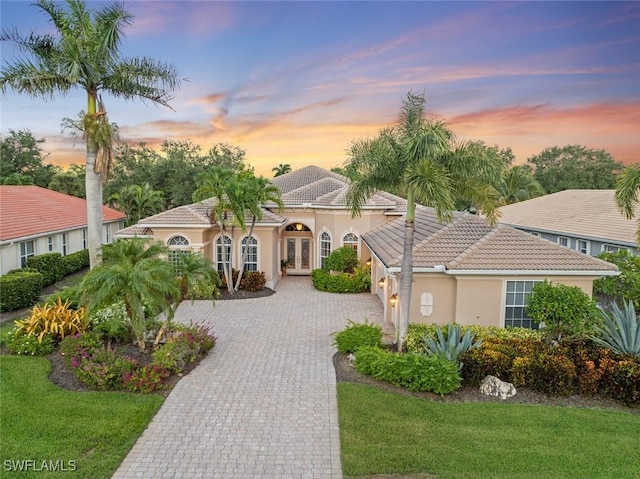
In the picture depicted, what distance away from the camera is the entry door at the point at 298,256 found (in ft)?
81.7

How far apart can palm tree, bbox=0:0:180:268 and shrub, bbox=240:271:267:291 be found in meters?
7.16

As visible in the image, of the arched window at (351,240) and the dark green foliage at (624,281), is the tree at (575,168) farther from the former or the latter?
the arched window at (351,240)

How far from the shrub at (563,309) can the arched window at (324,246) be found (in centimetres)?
1332

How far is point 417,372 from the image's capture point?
31.5ft

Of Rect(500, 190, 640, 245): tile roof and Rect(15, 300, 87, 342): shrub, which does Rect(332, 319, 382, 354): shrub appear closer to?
Rect(15, 300, 87, 342): shrub

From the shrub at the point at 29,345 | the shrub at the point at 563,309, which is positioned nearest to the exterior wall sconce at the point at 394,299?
the shrub at the point at 563,309

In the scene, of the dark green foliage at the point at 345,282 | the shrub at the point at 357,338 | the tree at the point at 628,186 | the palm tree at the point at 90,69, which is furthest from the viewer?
the dark green foliage at the point at 345,282

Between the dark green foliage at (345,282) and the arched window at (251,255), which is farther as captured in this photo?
the arched window at (251,255)

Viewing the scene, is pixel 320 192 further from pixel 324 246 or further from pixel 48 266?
pixel 48 266

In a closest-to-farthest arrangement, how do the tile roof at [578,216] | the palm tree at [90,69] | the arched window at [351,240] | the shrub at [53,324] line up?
1. the shrub at [53,324]
2. the palm tree at [90,69]
3. the tile roof at [578,216]
4. the arched window at [351,240]

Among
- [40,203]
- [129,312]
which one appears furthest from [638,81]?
[40,203]

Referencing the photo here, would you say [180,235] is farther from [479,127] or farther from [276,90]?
[479,127]

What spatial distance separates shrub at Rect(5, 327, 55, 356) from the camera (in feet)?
38.0

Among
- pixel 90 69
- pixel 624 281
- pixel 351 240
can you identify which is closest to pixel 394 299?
pixel 351 240
